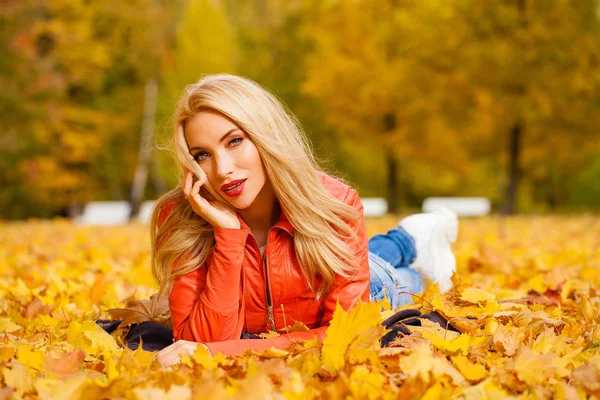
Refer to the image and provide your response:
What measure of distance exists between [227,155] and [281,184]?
0.67 ft

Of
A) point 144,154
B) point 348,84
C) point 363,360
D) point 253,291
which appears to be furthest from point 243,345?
point 144,154

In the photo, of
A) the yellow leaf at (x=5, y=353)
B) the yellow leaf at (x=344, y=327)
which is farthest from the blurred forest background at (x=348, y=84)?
the yellow leaf at (x=344, y=327)

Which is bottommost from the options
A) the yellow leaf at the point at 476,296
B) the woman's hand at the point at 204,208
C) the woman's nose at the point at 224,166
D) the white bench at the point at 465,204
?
the white bench at the point at 465,204

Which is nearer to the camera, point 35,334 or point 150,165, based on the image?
point 35,334

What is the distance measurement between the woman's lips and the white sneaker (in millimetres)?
1290

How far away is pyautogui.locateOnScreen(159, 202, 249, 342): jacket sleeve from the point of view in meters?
2.04

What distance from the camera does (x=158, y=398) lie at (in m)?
1.36

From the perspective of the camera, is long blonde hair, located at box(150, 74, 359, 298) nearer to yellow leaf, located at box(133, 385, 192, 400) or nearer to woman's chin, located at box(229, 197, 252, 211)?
woman's chin, located at box(229, 197, 252, 211)

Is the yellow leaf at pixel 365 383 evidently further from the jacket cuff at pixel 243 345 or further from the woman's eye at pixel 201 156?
the woman's eye at pixel 201 156

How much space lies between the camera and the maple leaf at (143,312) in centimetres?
245

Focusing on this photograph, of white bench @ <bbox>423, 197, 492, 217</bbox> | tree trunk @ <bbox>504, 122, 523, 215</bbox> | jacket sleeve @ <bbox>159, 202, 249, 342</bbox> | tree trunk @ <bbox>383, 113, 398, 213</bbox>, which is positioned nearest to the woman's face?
jacket sleeve @ <bbox>159, 202, 249, 342</bbox>

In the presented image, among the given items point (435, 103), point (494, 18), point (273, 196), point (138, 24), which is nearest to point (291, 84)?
point (138, 24)

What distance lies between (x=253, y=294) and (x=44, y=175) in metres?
13.9

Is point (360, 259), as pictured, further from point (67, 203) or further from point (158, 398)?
point (67, 203)
